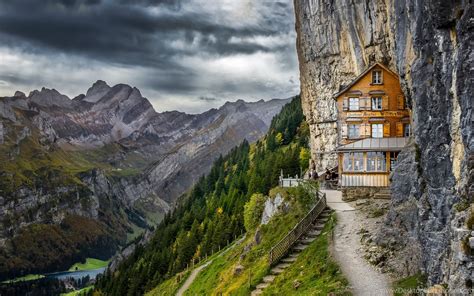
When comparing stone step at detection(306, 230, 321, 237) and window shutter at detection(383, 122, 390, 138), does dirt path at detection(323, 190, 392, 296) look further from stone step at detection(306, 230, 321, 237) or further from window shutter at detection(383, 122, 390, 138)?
window shutter at detection(383, 122, 390, 138)

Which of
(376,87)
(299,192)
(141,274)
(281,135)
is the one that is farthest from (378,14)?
(281,135)

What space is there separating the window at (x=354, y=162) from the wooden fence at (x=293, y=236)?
884 centimetres

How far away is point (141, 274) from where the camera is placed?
422 feet

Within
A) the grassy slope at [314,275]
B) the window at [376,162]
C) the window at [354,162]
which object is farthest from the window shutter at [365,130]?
the grassy slope at [314,275]

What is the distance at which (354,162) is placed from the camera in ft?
175

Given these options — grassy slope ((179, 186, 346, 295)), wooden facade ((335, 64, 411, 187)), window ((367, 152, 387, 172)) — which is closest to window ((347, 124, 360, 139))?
wooden facade ((335, 64, 411, 187))

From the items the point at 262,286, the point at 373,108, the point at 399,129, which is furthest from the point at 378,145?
the point at 262,286

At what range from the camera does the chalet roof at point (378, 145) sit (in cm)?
5297

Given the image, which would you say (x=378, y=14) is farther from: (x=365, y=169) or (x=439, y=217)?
(x=439, y=217)

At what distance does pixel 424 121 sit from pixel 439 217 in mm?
4708

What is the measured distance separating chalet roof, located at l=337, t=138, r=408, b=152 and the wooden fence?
397 inches

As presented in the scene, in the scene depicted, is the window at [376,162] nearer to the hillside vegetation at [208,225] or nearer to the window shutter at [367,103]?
the window shutter at [367,103]

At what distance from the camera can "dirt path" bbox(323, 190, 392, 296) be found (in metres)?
30.0

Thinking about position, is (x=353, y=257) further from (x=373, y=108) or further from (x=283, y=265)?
(x=373, y=108)
